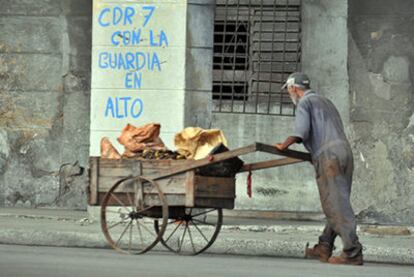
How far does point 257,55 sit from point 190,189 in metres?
4.84

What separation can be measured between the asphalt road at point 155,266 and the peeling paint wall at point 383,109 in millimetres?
3764

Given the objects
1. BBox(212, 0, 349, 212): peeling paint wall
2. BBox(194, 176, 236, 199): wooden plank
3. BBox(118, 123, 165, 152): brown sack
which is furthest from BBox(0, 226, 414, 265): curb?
BBox(212, 0, 349, 212): peeling paint wall

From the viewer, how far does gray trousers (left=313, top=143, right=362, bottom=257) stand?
10609 millimetres

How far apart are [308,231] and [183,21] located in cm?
305

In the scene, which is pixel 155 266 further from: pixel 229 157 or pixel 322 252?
pixel 322 252

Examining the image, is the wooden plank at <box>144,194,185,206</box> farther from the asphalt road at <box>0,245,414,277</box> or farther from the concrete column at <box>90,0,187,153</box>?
the concrete column at <box>90,0,187,153</box>

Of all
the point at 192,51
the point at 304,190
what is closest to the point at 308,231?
the point at 304,190

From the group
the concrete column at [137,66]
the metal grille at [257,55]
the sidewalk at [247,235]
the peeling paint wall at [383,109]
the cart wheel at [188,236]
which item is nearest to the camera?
the cart wheel at [188,236]

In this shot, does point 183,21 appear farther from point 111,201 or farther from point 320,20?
point 111,201

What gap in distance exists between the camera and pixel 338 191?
10703 mm

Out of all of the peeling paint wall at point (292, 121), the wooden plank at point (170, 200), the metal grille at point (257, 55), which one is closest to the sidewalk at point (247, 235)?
the peeling paint wall at point (292, 121)

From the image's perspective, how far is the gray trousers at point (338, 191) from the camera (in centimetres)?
1061

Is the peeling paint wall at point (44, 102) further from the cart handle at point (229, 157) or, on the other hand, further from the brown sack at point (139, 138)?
the cart handle at point (229, 157)

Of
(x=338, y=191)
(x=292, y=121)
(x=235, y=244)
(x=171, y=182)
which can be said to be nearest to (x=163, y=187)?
(x=171, y=182)
